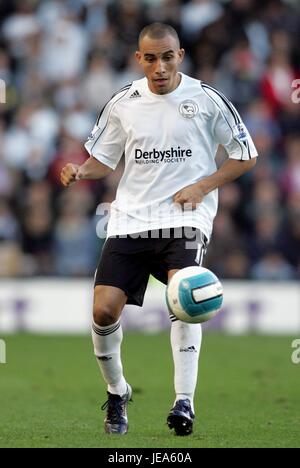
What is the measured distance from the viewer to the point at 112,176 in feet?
53.1

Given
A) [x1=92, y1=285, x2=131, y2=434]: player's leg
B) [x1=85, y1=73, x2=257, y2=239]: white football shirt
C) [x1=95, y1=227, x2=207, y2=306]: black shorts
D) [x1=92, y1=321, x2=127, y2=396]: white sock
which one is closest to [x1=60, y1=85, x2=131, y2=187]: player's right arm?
[x1=85, y1=73, x2=257, y2=239]: white football shirt

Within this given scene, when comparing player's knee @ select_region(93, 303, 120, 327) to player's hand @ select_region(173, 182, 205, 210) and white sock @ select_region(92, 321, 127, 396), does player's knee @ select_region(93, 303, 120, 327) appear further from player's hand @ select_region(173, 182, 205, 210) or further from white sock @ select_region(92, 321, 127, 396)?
player's hand @ select_region(173, 182, 205, 210)

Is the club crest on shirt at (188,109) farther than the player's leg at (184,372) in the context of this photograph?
Yes

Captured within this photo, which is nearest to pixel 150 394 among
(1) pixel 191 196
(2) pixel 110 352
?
(2) pixel 110 352

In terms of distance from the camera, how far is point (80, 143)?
1666 cm

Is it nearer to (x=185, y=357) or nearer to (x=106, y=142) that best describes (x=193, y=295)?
(x=185, y=357)

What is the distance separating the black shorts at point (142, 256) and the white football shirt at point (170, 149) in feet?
0.20

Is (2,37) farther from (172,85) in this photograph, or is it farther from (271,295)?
(172,85)

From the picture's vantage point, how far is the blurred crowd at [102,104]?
16000 mm

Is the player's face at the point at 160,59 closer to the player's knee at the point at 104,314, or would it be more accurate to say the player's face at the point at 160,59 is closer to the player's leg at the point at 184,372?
the player's leg at the point at 184,372

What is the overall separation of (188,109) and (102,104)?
10.2 m

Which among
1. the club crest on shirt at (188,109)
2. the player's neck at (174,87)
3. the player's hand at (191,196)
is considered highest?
the player's neck at (174,87)

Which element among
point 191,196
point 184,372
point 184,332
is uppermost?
point 191,196

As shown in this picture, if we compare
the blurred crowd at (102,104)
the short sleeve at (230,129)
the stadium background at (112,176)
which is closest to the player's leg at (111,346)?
the short sleeve at (230,129)
